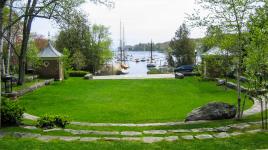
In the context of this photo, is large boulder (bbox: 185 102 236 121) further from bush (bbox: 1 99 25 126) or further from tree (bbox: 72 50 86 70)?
tree (bbox: 72 50 86 70)

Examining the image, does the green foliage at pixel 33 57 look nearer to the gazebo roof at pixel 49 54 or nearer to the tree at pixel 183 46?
the gazebo roof at pixel 49 54

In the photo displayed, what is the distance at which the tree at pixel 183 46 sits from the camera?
47047 millimetres

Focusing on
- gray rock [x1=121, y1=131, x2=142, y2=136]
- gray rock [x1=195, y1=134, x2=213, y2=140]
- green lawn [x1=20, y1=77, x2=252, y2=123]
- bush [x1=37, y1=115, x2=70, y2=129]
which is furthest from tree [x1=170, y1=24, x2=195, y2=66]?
gray rock [x1=195, y1=134, x2=213, y2=140]

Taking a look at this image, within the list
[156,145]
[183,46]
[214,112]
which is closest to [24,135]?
[156,145]

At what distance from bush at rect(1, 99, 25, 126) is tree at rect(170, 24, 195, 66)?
3654 centimetres

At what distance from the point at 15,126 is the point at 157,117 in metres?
5.88

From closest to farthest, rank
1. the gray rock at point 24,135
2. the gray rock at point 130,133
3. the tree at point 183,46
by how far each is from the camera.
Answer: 1. the gray rock at point 24,135
2. the gray rock at point 130,133
3. the tree at point 183,46

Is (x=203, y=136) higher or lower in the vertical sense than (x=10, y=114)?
lower

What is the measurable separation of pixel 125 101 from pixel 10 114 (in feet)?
30.1

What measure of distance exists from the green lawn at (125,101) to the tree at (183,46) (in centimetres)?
1986

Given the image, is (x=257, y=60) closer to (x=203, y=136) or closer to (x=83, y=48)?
(x=203, y=136)

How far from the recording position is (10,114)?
1165 cm

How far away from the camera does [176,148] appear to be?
8.63 meters

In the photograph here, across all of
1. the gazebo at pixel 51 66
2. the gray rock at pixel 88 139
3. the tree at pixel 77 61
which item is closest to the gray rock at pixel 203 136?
the gray rock at pixel 88 139
